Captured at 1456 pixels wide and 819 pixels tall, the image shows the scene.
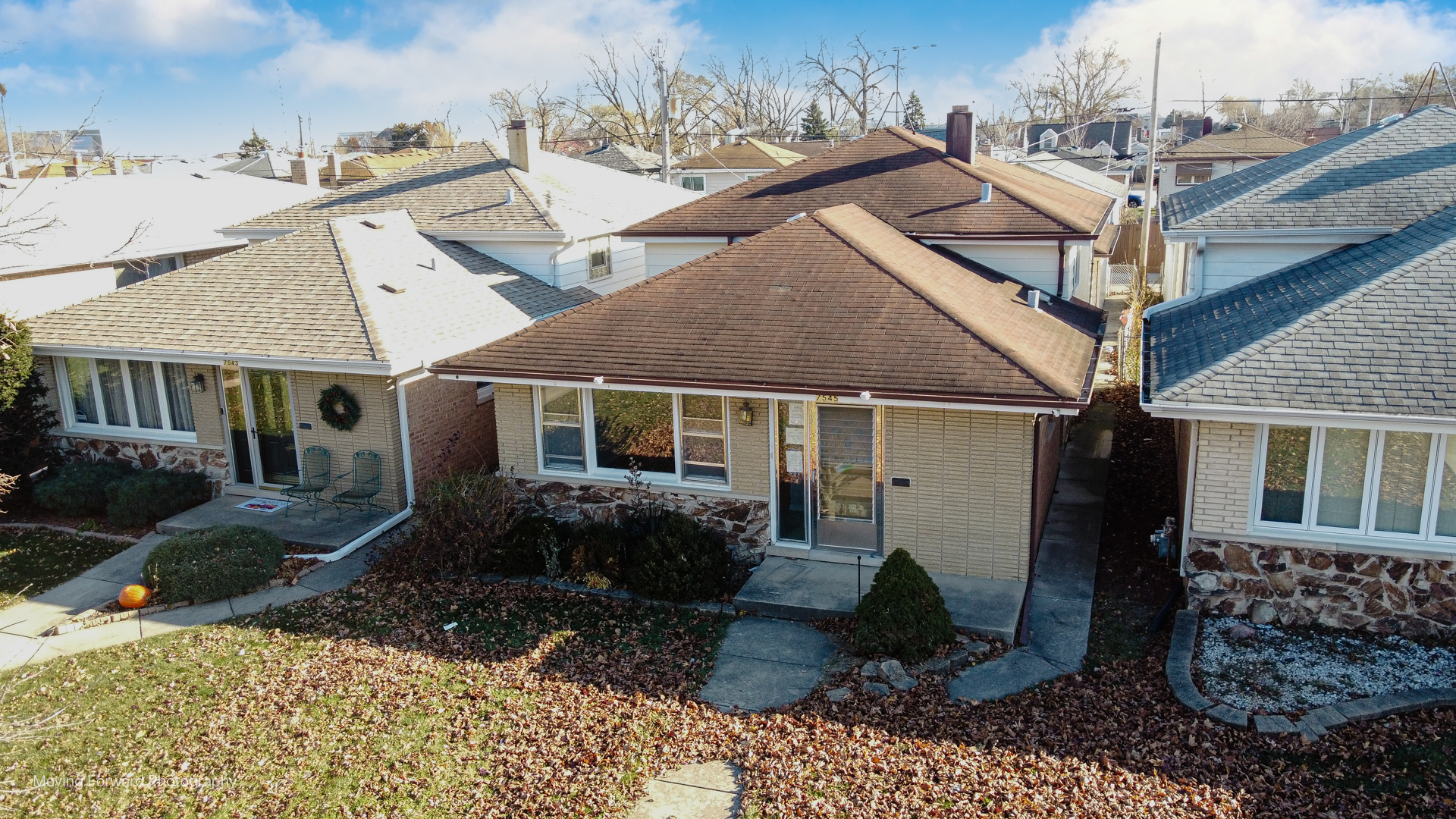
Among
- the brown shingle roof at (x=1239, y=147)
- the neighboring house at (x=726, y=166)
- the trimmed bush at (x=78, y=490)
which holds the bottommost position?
the trimmed bush at (x=78, y=490)

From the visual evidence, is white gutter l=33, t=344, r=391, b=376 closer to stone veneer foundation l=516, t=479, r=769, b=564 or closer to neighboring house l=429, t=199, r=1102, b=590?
neighboring house l=429, t=199, r=1102, b=590

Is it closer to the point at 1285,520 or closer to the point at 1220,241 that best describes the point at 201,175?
the point at 1220,241

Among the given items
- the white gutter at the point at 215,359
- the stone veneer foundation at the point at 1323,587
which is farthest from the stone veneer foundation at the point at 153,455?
the stone veneer foundation at the point at 1323,587

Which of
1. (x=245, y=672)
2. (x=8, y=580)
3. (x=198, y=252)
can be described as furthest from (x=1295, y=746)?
(x=198, y=252)

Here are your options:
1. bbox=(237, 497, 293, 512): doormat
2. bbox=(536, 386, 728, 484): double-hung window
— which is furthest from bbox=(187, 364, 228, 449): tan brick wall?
bbox=(536, 386, 728, 484): double-hung window

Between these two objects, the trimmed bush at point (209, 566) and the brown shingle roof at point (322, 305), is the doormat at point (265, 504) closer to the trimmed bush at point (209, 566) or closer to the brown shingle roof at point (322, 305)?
the trimmed bush at point (209, 566)

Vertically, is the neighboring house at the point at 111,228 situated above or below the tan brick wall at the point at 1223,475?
above

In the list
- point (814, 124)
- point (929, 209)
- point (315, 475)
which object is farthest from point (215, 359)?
point (814, 124)

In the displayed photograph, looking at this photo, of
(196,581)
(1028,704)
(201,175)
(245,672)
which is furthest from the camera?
(201,175)
